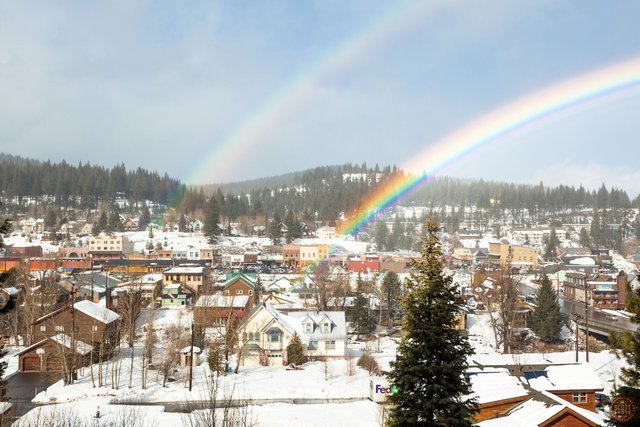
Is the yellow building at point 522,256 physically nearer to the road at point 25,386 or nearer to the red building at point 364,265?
the red building at point 364,265

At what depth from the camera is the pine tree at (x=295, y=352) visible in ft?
75.1

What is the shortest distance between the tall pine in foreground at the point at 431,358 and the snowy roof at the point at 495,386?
6290 mm

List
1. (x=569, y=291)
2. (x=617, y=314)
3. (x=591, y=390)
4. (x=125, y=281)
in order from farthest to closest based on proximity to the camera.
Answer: (x=569, y=291) < (x=125, y=281) < (x=617, y=314) < (x=591, y=390)

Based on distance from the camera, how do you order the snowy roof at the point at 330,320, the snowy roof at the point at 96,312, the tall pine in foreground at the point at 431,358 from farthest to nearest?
the snowy roof at the point at 96,312
the snowy roof at the point at 330,320
the tall pine in foreground at the point at 431,358

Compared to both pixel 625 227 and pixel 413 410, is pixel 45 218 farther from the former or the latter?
pixel 625 227

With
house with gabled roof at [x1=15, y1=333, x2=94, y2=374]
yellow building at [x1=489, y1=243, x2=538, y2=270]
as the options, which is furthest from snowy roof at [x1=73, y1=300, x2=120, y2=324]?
yellow building at [x1=489, y1=243, x2=538, y2=270]

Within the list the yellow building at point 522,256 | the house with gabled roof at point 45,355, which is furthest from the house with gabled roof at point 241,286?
the yellow building at point 522,256

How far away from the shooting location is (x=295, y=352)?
2294cm

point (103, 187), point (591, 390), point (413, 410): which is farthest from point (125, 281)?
point (103, 187)

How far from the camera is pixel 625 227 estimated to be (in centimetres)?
8912

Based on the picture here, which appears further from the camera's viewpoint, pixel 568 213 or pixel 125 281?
pixel 568 213

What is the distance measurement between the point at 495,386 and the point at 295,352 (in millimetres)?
10559

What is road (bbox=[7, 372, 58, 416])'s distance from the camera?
1683 centimetres

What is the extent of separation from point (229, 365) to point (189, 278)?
22818mm
